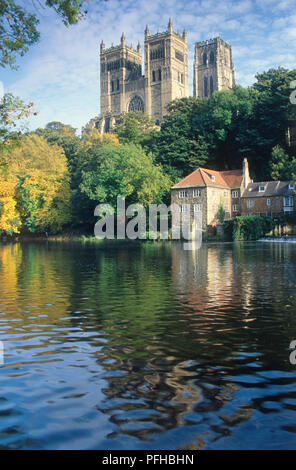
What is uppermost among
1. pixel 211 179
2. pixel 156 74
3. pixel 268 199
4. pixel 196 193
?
pixel 156 74

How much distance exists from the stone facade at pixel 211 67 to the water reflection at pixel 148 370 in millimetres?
162385

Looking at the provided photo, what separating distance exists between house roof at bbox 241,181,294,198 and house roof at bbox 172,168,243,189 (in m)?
2.13

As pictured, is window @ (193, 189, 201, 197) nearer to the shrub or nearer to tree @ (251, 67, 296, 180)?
the shrub

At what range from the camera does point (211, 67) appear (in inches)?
6644

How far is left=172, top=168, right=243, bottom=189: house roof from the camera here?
72.2 m

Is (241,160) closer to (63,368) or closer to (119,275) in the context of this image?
(119,275)

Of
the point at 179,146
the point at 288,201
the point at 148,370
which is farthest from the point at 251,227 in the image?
the point at 148,370

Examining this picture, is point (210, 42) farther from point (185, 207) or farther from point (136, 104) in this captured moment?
point (185, 207)

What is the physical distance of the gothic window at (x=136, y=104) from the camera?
16100 centimetres

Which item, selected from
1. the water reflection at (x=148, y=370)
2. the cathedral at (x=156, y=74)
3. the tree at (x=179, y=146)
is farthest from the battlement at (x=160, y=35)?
the water reflection at (x=148, y=370)

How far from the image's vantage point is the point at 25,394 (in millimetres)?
7426

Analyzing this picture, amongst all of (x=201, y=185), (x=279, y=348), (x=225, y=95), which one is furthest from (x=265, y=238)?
(x=279, y=348)

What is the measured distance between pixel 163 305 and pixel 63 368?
695 centimetres

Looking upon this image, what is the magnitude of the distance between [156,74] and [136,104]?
1204 cm
